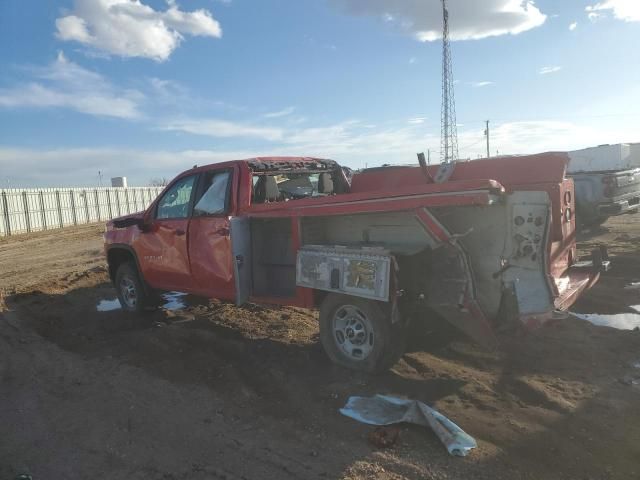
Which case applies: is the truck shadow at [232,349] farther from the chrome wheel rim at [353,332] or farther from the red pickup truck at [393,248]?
the red pickup truck at [393,248]

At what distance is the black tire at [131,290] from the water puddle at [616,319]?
5.84m

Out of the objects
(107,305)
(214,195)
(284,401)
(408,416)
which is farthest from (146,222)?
(408,416)

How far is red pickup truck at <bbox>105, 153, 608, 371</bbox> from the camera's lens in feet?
13.5

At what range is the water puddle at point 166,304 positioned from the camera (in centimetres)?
792

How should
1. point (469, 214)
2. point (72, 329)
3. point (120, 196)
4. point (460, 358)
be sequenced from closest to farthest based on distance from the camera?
point (469, 214), point (460, 358), point (72, 329), point (120, 196)

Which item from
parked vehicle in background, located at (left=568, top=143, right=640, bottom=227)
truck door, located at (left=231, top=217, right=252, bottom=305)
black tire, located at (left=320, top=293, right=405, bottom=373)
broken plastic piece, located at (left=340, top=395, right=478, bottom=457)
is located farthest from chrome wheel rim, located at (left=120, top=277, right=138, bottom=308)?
parked vehicle in background, located at (left=568, top=143, right=640, bottom=227)

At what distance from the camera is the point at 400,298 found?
4457mm

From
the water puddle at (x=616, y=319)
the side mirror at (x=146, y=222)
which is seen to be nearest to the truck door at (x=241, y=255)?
the side mirror at (x=146, y=222)

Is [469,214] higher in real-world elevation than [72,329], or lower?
higher

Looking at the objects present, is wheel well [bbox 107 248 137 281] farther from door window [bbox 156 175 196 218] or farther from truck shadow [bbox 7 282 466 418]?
door window [bbox 156 175 196 218]

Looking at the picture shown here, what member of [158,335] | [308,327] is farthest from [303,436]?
[158,335]

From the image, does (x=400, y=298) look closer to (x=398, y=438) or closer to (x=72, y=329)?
(x=398, y=438)

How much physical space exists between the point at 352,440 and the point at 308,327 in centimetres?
282

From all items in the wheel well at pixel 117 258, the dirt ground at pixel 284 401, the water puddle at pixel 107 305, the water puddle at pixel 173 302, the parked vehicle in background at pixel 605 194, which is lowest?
the dirt ground at pixel 284 401
